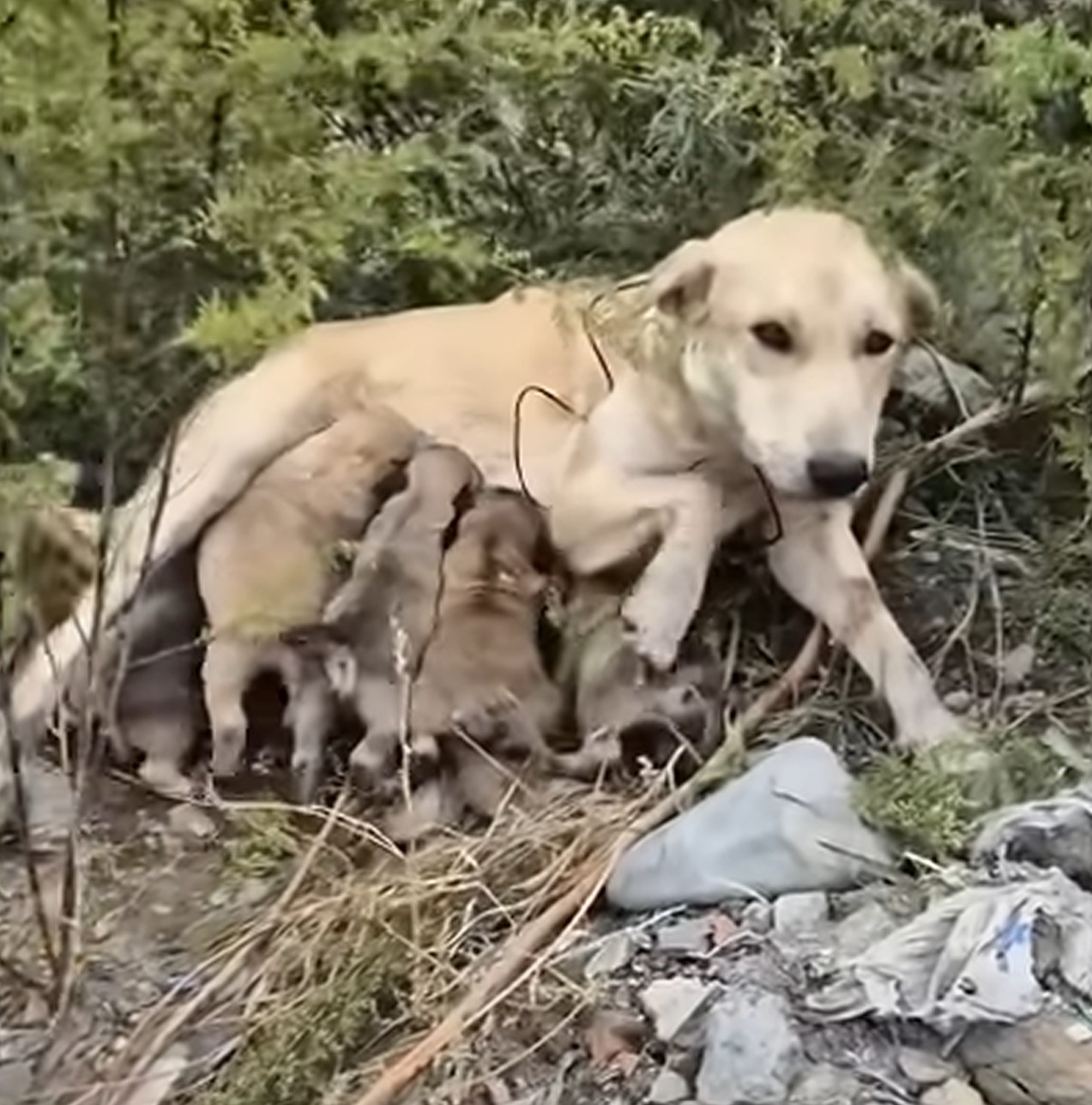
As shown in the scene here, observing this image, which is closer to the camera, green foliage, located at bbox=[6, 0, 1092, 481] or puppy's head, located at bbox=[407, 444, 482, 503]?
green foliage, located at bbox=[6, 0, 1092, 481]

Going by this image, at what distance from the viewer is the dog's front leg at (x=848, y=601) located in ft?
4.12

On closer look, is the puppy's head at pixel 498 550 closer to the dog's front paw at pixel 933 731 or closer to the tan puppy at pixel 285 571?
the tan puppy at pixel 285 571

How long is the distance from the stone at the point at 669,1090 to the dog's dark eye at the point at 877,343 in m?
0.36

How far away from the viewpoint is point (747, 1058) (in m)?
1.10

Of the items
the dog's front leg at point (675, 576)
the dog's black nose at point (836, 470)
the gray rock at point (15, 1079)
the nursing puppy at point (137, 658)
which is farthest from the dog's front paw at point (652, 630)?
the gray rock at point (15, 1079)

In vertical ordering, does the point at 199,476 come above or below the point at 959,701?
above

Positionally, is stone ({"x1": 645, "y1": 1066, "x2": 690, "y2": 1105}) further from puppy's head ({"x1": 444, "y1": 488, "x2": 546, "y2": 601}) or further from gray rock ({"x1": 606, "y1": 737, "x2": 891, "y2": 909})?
puppy's head ({"x1": 444, "y1": 488, "x2": 546, "y2": 601})

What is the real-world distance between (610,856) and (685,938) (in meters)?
0.05

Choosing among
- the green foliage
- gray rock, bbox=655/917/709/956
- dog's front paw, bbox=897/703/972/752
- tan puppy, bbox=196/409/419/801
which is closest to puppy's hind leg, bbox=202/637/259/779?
tan puppy, bbox=196/409/419/801

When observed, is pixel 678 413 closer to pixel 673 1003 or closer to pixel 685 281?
pixel 685 281

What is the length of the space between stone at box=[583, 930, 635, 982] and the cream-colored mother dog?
151 millimetres

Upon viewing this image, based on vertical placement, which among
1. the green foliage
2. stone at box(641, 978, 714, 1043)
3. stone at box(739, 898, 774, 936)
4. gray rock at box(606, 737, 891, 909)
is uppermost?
the green foliage

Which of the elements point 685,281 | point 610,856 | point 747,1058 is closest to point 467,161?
point 685,281

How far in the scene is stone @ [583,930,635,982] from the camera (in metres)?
1.14
